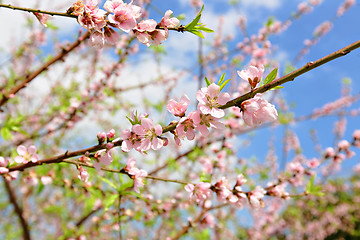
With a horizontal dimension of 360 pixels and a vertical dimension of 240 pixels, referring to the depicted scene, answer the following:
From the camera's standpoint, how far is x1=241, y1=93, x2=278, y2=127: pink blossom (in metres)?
1.25

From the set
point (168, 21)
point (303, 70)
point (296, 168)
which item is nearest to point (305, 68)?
point (303, 70)

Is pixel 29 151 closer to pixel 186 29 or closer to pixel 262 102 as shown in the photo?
pixel 186 29

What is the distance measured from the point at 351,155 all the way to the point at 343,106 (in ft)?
16.9

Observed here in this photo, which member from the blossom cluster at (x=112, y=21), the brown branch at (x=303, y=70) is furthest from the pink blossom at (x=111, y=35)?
the brown branch at (x=303, y=70)

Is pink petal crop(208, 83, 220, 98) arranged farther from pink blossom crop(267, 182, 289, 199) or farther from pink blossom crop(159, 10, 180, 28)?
pink blossom crop(267, 182, 289, 199)

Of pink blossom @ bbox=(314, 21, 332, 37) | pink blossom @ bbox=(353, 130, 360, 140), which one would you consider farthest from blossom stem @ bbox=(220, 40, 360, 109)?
pink blossom @ bbox=(314, 21, 332, 37)

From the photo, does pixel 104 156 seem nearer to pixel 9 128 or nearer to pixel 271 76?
pixel 271 76

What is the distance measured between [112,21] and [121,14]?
57mm

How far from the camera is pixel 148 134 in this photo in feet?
4.61

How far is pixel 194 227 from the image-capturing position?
9.73 ft

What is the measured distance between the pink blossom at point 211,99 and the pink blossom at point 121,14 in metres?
0.45

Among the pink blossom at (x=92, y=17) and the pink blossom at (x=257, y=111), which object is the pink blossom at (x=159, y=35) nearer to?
the pink blossom at (x=92, y=17)

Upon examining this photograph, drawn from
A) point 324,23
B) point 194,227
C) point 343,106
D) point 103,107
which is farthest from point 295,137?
point 194,227

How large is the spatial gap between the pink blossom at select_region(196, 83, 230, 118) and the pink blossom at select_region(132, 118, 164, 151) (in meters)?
0.25
